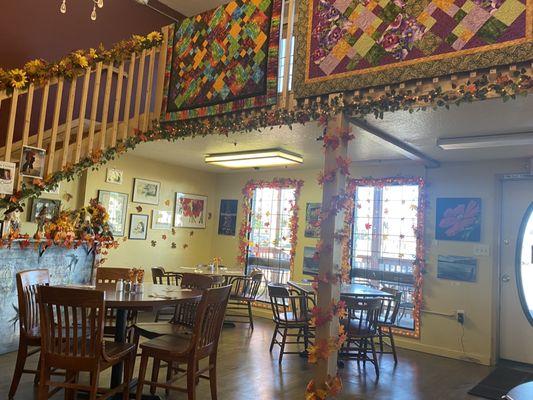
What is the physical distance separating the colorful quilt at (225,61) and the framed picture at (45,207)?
2343 millimetres

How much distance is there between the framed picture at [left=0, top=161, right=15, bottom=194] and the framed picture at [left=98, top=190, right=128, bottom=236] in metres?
2.37

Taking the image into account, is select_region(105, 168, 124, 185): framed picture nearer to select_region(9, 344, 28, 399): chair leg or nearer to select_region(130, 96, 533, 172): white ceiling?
select_region(130, 96, 533, 172): white ceiling

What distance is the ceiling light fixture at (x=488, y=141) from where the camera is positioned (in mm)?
4137

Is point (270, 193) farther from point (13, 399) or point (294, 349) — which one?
point (13, 399)

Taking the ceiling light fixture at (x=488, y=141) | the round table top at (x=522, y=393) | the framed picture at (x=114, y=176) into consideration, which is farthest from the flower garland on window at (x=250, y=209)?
the round table top at (x=522, y=393)

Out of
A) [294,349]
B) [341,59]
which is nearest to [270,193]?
[294,349]

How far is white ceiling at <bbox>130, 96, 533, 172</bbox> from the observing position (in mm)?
3674

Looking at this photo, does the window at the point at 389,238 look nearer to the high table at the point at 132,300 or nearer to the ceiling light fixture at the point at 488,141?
the ceiling light fixture at the point at 488,141

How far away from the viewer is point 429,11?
3045mm

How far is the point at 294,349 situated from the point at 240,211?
3161 millimetres

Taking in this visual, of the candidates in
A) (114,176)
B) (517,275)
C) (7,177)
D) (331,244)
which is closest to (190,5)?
(114,176)

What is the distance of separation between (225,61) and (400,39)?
1.72m

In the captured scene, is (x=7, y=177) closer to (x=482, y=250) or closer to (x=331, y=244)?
(x=331, y=244)

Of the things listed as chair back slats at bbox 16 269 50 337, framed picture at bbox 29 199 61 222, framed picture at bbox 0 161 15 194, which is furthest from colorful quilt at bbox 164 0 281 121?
framed picture at bbox 29 199 61 222
